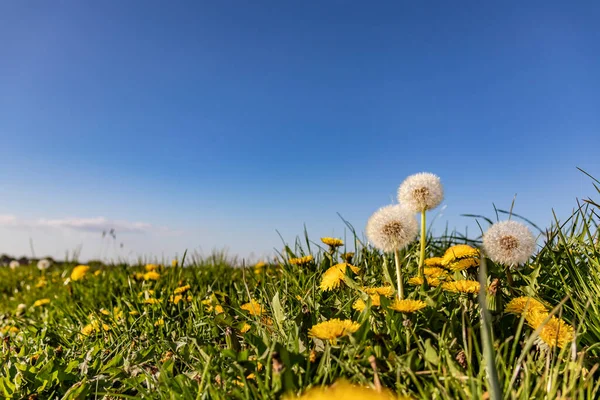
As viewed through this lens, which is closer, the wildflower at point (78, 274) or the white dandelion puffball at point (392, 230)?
the white dandelion puffball at point (392, 230)

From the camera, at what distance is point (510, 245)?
7.72 feet

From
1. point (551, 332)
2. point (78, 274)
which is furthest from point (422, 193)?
point (78, 274)

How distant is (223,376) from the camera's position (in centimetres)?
190

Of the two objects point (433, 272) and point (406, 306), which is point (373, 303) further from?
point (433, 272)

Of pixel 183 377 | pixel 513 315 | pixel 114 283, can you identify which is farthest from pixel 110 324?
pixel 513 315

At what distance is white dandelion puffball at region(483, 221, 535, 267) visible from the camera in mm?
2338

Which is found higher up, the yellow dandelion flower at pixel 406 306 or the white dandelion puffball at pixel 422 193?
the white dandelion puffball at pixel 422 193

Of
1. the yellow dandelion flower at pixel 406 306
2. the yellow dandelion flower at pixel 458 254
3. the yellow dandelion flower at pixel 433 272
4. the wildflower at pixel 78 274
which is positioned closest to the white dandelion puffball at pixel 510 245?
the yellow dandelion flower at pixel 458 254

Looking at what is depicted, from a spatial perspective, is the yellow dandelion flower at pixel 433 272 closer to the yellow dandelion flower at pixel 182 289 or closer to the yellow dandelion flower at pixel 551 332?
the yellow dandelion flower at pixel 551 332

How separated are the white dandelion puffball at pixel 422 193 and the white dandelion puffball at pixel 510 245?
0.36 m

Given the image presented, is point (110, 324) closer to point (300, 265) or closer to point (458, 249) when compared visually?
point (300, 265)

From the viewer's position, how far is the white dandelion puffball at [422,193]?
2652 mm

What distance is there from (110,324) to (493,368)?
2.94m

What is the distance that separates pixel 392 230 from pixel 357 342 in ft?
2.44
